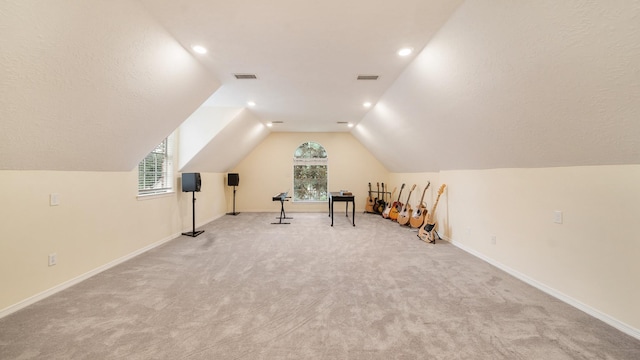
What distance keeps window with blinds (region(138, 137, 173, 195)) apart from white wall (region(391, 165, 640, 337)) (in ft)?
17.3

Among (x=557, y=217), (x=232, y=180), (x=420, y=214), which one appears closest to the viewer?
(x=557, y=217)

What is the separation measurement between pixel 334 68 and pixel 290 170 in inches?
209

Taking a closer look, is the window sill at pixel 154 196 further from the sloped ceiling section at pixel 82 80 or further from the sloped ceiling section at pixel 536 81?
the sloped ceiling section at pixel 536 81

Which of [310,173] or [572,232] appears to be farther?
[310,173]

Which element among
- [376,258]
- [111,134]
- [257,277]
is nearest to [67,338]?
[257,277]

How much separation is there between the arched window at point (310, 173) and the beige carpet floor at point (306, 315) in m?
4.91

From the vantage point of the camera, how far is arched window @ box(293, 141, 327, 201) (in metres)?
8.48

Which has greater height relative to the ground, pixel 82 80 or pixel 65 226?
pixel 82 80

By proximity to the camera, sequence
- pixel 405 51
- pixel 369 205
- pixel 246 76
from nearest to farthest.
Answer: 1. pixel 405 51
2. pixel 246 76
3. pixel 369 205

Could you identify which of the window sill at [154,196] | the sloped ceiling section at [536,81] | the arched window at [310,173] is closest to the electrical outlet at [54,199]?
the window sill at [154,196]

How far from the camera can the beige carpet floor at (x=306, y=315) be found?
68.0 inches

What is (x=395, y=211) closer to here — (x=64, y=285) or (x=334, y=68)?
(x=334, y=68)

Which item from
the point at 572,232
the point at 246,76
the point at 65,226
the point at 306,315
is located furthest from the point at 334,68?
the point at 65,226

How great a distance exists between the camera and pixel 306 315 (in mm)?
2174
